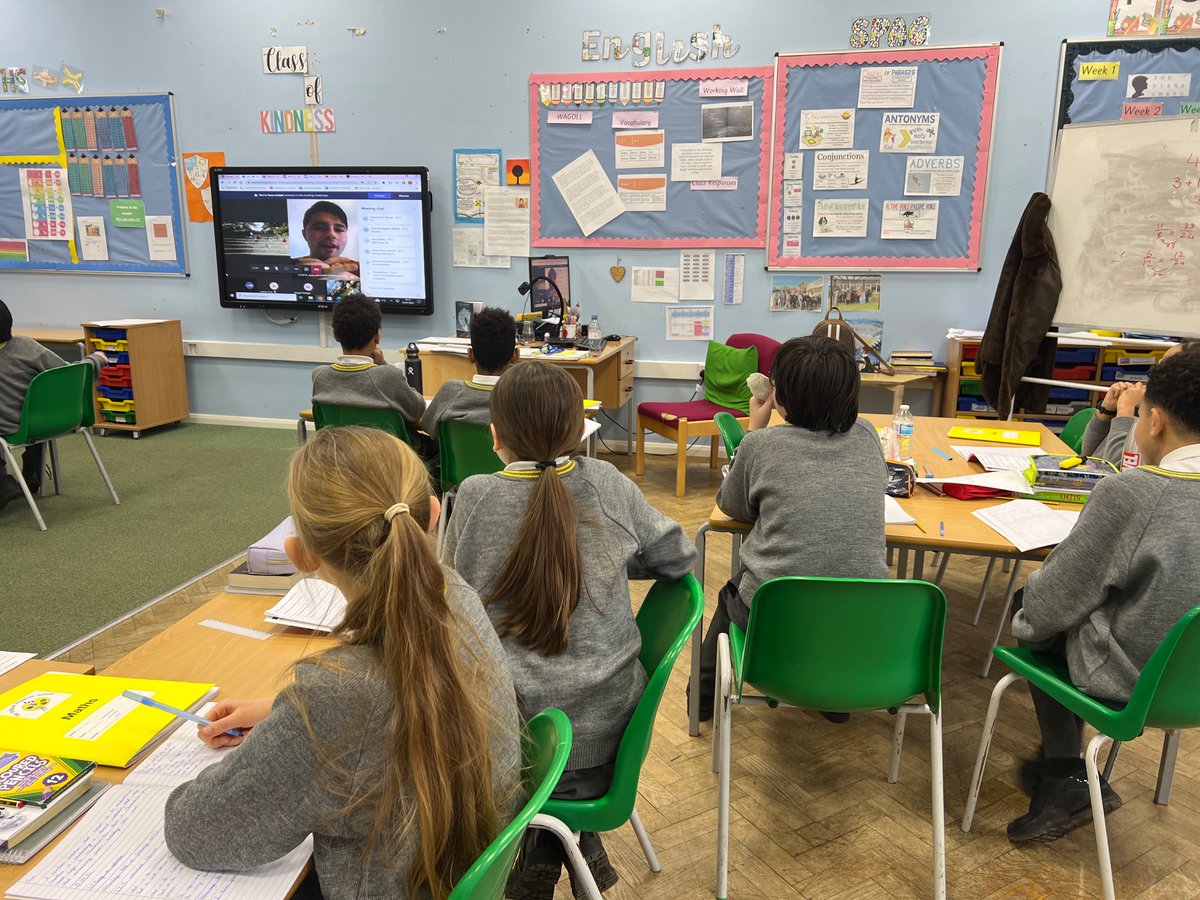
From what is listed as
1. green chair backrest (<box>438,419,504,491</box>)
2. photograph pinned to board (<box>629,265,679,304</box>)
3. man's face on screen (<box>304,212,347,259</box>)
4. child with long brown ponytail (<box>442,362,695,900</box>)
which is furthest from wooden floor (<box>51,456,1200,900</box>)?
man's face on screen (<box>304,212,347,259</box>)

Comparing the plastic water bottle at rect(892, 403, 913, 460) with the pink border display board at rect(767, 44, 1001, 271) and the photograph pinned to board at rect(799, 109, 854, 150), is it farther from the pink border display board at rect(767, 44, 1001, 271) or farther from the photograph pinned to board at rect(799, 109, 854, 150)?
the photograph pinned to board at rect(799, 109, 854, 150)

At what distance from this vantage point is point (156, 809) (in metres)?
1.03

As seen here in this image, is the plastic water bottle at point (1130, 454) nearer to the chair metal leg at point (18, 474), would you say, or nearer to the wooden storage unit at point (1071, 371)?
the wooden storage unit at point (1071, 371)

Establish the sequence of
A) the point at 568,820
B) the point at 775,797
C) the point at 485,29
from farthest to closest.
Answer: the point at 485,29
the point at 775,797
the point at 568,820

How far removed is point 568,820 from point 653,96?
14.8 ft

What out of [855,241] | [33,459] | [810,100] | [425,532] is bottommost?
[33,459]

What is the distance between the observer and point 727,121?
4973mm

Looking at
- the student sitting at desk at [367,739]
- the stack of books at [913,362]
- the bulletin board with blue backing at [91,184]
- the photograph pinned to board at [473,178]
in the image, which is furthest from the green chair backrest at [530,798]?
the bulletin board with blue backing at [91,184]

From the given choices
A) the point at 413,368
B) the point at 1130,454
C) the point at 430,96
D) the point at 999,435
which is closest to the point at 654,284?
the point at 413,368

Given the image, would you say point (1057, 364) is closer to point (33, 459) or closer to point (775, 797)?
point (775, 797)

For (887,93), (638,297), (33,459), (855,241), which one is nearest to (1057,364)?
(855,241)

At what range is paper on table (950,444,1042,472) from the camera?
2555mm

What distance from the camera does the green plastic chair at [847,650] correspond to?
65.0 inches

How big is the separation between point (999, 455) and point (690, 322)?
9.33 feet
